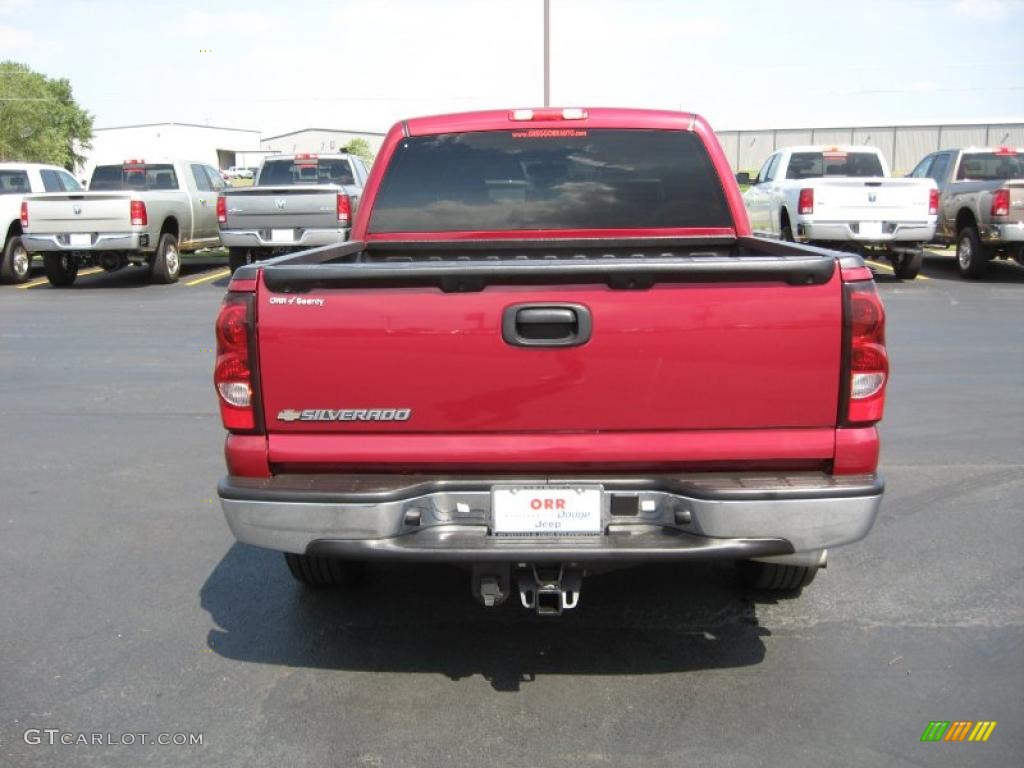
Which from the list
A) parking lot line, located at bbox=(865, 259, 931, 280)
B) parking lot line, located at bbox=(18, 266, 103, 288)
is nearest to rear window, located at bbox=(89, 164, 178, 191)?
parking lot line, located at bbox=(18, 266, 103, 288)

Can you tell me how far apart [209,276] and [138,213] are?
2494mm

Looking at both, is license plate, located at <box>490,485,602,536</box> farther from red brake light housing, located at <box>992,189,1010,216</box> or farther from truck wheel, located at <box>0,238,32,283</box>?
truck wheel, located at <box>0,238,32,283</box>

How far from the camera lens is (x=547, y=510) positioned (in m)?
3.32

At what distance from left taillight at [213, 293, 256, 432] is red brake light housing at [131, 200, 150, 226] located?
13.2 metres

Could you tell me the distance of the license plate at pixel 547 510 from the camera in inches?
131

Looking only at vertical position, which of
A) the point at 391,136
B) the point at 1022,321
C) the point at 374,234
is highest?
the point at 391,136

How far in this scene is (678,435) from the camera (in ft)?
11.0

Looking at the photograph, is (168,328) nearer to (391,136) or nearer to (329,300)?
(391,136)

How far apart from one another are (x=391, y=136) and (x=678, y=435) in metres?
2.51

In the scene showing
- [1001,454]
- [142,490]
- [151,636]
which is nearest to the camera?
[151,636]

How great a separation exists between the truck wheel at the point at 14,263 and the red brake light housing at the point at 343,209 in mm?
5622

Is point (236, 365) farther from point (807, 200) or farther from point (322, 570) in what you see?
point (807, 200)

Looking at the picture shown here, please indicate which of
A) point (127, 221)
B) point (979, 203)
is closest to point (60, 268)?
point (127, 221)

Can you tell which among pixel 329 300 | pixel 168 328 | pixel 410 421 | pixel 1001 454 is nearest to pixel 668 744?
pixel 410 421
